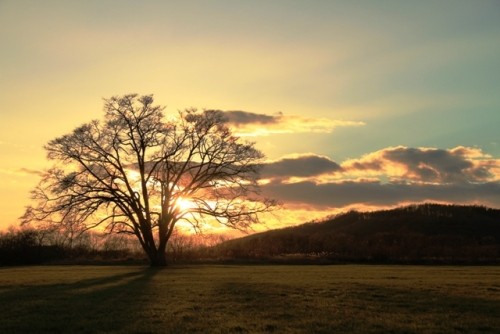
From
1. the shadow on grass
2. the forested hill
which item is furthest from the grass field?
the forested hill

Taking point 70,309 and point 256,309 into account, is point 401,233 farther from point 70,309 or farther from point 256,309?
point 70,309

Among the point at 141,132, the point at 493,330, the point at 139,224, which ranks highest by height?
the point at 141,132

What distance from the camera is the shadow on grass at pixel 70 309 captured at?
14.6 metres

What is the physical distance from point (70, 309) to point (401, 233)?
135449mm

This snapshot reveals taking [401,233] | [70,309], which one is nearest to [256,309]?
[70,309]

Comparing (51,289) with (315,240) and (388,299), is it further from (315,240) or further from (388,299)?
(315,240)

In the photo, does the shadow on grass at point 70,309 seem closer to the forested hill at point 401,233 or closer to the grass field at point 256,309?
the grass field at point 256,309

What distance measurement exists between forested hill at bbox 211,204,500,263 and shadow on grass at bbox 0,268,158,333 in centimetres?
5202

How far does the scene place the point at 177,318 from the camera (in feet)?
51.9

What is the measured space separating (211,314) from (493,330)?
26.2 ft

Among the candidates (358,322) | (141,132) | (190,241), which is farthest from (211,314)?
(190,241)

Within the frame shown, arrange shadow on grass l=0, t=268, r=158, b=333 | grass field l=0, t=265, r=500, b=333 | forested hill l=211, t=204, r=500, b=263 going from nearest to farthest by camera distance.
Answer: grass field l=0, t=265, r=500, b=333, shadow on grass l=0, t=268, r=158, b=333, forested hill l=211, t=204, r=500, b=263

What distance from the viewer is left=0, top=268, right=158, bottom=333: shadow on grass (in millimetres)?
14648

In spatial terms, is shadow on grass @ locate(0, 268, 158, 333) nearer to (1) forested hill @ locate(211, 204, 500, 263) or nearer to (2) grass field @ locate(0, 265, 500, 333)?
(2) grass field @ locate(0, 265, 500, 333)
